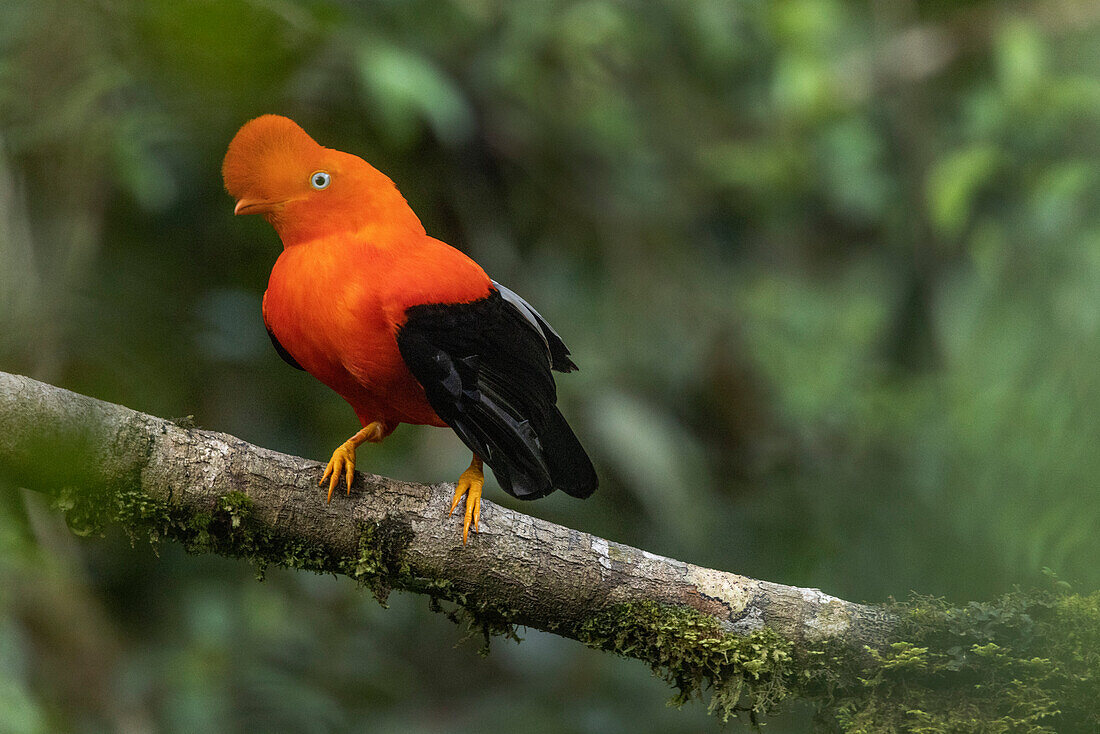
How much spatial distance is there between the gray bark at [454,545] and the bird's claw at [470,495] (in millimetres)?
15

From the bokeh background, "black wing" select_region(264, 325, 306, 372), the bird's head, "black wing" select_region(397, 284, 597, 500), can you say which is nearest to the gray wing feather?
"black wing" select_region(397, 284, 597, 500)

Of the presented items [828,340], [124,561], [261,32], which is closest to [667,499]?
[828,340]

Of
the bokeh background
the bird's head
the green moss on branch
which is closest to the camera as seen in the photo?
the bird's head

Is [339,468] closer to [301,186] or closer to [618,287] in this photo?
[301,186]

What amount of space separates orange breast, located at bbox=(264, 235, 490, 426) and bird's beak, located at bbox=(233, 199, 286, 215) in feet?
0.19

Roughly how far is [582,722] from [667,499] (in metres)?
0.72

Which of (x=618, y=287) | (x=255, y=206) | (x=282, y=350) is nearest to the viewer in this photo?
(x=255, y=206)

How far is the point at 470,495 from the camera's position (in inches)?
51.0

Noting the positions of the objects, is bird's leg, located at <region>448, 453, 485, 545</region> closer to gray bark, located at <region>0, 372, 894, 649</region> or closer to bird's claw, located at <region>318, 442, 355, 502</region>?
gray bark, located at <region>0, 372, 894, 649</region>

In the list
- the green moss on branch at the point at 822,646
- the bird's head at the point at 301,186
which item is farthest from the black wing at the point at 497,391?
the green moss on branch at the point at 822,646

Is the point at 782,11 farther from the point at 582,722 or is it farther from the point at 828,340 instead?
the point at 582,722

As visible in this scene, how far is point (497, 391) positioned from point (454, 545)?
267mm

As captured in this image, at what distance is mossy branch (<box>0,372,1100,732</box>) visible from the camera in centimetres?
120

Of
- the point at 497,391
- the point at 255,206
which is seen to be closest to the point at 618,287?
the point at 497,391
